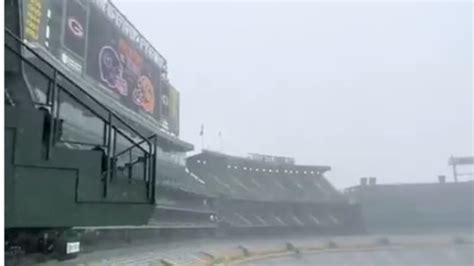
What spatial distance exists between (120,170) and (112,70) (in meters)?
10.2

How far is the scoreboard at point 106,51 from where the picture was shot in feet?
32.3

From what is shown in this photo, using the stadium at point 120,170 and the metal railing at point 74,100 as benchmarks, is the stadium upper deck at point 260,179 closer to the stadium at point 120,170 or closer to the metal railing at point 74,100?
the stadium at point 120,170

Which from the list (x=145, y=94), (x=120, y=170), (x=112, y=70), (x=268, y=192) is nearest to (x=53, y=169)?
(x=120, y=170)

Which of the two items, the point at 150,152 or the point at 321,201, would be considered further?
the point at 321,201

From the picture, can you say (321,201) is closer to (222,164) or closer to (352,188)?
(352,188)

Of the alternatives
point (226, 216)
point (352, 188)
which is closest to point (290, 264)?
point (226, 216)

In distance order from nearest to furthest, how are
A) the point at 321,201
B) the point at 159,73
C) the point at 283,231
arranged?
the point at 159,73, the point at 283,231, the point at 321,201

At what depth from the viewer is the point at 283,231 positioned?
22.7 m

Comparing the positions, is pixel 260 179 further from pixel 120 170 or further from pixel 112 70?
pixel 120 170

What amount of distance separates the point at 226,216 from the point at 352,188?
9245 mm

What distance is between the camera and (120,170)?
2.75 meters

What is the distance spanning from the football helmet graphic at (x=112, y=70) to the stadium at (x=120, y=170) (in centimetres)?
4

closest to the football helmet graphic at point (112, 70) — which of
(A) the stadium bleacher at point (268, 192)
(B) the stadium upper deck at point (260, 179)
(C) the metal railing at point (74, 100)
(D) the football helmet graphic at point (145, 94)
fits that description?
(D) the football helmet graphic at point (145, 94)

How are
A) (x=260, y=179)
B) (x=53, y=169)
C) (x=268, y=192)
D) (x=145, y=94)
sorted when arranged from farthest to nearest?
(x=260, y=179) → (x=268, y=192) → (x=145, y=94) → (x=53, y=169)
